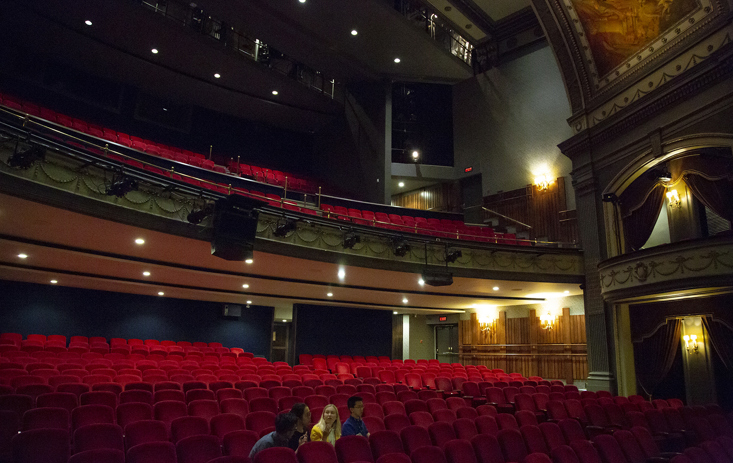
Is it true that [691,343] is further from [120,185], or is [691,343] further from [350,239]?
[120,185]

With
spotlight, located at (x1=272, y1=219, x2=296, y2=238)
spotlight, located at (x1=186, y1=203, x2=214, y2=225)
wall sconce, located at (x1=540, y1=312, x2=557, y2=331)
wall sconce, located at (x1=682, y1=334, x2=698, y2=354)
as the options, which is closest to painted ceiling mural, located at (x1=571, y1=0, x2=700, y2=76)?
wall sconce, located at (x1=682, y1=334, x2=698, y2=354)

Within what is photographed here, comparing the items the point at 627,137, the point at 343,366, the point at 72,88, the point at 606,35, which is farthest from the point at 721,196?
the point at 72,88

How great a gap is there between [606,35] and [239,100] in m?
9.39

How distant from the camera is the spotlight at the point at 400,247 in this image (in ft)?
26.8

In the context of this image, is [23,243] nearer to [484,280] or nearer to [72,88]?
[72,88]

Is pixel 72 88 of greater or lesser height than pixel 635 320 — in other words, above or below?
above

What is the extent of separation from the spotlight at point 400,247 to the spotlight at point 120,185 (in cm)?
427

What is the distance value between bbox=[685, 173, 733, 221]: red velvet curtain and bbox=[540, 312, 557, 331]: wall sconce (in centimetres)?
515

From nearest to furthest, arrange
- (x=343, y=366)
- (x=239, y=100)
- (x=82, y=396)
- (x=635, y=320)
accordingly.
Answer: (x=82, y=396) < (x=635, y=320) < (x=343, y=366) < (x=239, y=100)

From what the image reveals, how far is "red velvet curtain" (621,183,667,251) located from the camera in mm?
8086

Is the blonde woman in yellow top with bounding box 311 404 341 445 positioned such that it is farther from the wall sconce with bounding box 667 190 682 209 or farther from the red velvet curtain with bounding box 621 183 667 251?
the wall sconce with bounding box 667 190 682 209

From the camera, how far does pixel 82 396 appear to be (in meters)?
4.27

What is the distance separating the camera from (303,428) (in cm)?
342

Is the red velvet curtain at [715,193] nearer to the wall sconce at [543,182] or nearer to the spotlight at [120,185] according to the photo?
the wall sconce at [543,182]
